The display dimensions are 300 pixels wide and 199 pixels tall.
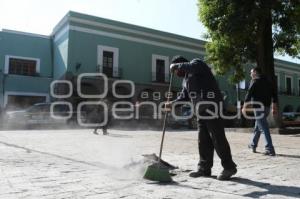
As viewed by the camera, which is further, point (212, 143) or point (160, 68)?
point (160, 68)

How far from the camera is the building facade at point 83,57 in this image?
28797 millimetres

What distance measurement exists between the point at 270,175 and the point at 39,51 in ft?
91.9

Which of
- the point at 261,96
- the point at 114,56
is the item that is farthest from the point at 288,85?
the point at 261,96

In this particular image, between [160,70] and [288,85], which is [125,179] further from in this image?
[288,85]

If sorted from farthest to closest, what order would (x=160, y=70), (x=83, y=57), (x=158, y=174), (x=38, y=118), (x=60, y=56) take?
(x=160, y=70)
(x=60, y=56)
(x=83, y=57)
(x=38, y=118)
(x=158, y=174)

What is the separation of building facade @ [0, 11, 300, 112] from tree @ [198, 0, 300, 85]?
12744 millimetres

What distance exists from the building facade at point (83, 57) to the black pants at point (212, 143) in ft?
76.6

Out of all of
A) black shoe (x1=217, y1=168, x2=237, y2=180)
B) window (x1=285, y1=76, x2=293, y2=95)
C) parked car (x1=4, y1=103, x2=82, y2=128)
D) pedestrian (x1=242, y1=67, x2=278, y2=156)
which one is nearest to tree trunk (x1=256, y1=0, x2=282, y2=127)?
pedestrian (x1=242, y1=67, x2=278, y2=156)

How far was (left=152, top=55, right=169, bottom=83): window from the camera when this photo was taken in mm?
33469

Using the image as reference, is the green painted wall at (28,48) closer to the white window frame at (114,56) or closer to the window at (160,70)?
the white window frame at (114,56)

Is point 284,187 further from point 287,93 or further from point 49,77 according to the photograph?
point 287,93

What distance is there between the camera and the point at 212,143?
18.1 ft

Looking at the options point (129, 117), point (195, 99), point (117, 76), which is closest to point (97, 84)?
point (117, 76)

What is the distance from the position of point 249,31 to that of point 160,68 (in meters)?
17.7
